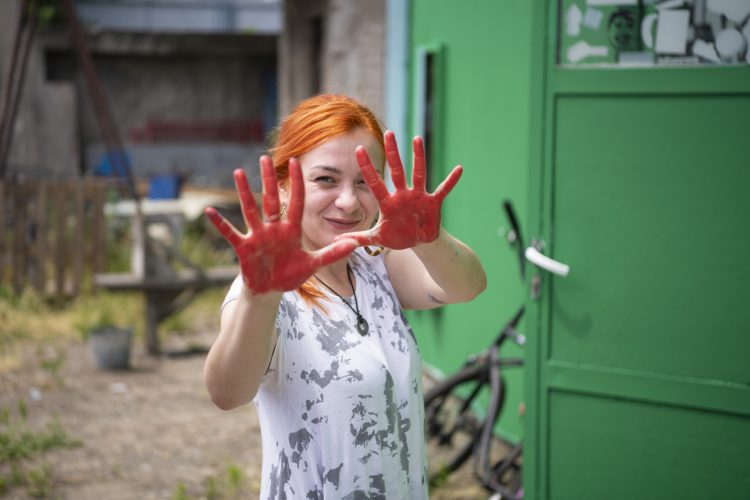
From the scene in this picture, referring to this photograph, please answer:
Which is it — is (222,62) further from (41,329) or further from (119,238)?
(41,329)

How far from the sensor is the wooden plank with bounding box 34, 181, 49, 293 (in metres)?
8.12

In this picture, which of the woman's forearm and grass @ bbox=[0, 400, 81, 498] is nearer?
the woman's forearm

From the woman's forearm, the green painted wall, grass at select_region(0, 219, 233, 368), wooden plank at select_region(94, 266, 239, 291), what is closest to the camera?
the woman's forearm

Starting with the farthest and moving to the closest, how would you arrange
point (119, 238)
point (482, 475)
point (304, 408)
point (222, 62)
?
point (222, 62), point (119, 238), point (482, 475), point (304, 408)

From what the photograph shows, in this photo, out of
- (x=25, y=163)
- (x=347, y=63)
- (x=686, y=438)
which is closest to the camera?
(x=686, y=438)

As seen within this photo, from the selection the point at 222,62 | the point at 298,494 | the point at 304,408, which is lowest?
the point at 298,494

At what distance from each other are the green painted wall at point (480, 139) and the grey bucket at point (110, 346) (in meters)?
2.22

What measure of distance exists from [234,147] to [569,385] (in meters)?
13.2

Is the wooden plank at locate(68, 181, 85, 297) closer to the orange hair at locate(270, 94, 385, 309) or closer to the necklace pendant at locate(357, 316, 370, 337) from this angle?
the orange hair at locate(270, 94, 385, 309)

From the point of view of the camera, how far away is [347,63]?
22.6 feet

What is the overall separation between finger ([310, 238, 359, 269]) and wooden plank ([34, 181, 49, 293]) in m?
7.19

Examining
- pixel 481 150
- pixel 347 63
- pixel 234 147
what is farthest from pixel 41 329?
pixel 234 147

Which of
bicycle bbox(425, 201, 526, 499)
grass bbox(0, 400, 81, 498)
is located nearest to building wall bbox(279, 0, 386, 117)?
bicycle bbox(425, 201, 526, 499)

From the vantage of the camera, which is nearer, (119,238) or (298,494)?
(298,494)
